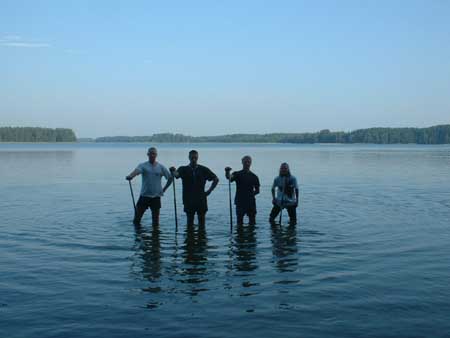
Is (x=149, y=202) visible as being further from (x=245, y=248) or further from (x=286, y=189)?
(x=286, y=189)

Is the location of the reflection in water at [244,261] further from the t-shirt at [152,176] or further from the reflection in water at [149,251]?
the t-shirt at [152,176]

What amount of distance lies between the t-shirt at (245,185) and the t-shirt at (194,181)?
36.1 inches

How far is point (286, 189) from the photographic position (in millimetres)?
15211

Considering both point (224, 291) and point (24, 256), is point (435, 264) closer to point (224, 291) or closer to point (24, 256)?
point (224, 291)

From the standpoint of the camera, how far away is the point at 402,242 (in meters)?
13.4

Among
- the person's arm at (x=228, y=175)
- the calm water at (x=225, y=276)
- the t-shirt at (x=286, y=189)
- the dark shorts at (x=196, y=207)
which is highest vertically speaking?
the person's arm at (x=228, y=175)

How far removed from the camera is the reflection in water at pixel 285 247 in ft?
35.5

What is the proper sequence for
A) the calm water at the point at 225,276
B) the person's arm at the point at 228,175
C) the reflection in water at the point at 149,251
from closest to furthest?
1. the calm water at the point at 225,276
2. the reflection in water at the point at 149,251
3. the person's arm at the point at 228,175

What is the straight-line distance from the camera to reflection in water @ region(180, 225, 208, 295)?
966 centimetres

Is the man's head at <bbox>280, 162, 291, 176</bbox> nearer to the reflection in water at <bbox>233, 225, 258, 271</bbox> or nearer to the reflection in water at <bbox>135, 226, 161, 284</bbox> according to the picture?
the reflection in water at <bbox>233, 225, 258, 271</bbox>

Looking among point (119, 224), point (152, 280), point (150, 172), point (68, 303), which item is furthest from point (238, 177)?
point (68, 303)

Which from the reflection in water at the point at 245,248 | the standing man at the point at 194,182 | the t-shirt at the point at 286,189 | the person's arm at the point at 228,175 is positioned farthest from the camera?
the t-shirt at the point at 286,189

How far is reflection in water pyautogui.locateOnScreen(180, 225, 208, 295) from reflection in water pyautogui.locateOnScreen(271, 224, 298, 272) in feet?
5.11

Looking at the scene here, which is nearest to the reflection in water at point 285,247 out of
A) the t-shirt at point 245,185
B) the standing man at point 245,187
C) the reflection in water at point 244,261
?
the reflection in water at point 244,261
